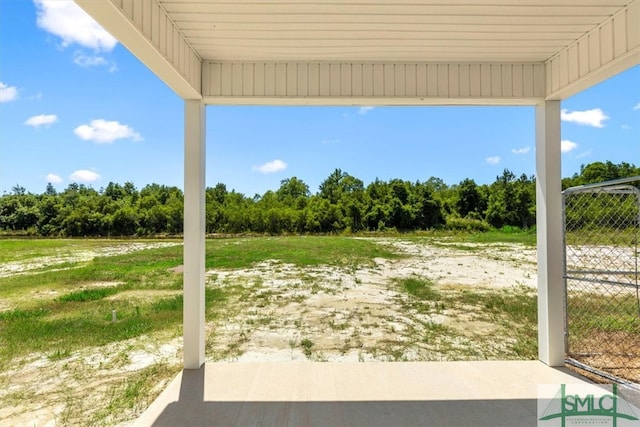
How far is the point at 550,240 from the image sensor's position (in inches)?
106

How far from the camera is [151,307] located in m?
4.41

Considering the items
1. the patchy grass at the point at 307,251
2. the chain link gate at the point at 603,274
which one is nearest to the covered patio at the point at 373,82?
the chain link gate at the point at 603,274

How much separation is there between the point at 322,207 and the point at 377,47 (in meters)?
3.17

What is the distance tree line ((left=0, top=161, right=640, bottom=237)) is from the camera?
4910 mm

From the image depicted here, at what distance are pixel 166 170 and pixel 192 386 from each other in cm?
382

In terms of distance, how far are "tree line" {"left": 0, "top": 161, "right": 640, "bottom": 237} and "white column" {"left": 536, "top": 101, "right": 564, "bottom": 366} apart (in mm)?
2177

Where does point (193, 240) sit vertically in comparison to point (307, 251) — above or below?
above

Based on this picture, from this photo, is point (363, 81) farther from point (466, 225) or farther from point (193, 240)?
point (466, 225)

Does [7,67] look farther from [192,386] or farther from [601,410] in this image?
[601,410]

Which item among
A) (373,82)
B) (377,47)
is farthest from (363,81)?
(377,47)

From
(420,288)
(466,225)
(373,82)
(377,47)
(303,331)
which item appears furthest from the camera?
(466,225)

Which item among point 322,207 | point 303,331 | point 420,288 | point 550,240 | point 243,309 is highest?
point 322,207

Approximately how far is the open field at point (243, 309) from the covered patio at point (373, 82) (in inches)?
24.3

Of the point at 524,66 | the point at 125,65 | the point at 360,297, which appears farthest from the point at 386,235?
the point at 125,65
